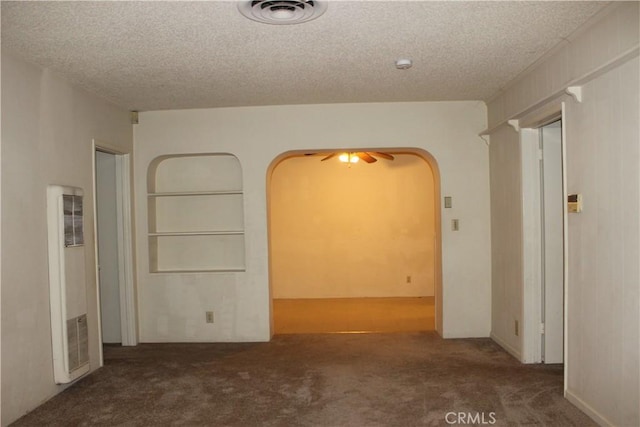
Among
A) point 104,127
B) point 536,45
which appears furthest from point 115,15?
point 536,45

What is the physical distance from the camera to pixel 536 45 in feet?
10.8

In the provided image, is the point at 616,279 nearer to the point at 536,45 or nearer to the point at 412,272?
the point at 536,45

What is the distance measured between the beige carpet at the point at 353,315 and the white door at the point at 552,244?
1.60m

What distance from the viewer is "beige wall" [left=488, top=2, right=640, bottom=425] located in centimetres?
255

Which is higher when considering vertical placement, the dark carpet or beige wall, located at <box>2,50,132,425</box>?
beige wall, located at <box>2,50,132,425</box>

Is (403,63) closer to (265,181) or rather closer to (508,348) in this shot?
(265,181)

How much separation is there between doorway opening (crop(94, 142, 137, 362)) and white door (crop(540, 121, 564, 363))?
387cm

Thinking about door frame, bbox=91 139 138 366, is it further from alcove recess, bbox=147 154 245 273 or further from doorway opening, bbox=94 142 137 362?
alcove recess, bbox=147 154 245 273

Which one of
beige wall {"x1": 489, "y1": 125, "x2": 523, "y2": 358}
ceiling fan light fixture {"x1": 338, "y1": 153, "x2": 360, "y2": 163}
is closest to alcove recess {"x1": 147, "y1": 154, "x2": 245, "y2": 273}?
ceiling fan light fixture {"x1": 338, "y1": 153, "x2": 360, "y2": 163}

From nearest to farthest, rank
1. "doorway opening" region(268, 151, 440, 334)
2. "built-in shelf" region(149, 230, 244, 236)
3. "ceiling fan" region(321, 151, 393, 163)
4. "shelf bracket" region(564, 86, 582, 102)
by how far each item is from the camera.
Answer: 1. "shelf bracket" region(564, 86, 582, 102)
2. "built-in shelf" region(149, 230, 244, 236)
3. "ceiling fan" region(321, 151, 393, 163)
4. "doorway opening" region(268, 151, 440, 334)

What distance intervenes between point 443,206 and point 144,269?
3.14 meters

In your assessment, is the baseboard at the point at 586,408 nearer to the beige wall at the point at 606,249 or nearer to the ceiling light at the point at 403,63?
the beige wall at the point at 606,249

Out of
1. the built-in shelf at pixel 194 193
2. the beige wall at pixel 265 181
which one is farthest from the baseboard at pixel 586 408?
the built-in shelf at pixel 194 193

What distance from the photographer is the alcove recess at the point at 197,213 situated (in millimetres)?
5352
